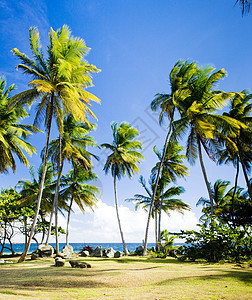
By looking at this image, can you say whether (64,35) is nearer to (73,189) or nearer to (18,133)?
(18,133)

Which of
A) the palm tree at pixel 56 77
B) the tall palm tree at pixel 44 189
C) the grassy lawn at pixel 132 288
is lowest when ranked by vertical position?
the grassy lawn at pixel 132 288

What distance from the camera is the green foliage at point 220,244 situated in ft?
27.1

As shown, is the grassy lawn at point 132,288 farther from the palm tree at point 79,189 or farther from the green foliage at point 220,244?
the palm tree at point 79,189

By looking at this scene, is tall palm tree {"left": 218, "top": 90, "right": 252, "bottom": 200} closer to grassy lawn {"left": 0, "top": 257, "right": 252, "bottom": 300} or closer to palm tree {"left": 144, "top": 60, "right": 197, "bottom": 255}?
palm tree {"left": 144, "top": 60, "right": 197, "bottom": 255}

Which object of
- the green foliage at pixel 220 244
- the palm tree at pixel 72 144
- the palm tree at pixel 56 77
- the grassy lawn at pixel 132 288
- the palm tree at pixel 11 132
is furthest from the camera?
the palm tree at pixel 72 144

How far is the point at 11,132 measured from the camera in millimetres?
15156

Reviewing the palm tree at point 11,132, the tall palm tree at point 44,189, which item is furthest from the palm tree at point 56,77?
the tall palm tree at point 44,189

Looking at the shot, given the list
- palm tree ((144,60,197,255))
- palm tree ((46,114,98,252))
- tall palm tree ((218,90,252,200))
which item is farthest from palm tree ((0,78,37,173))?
tall palm tree ((218,90,252,200))

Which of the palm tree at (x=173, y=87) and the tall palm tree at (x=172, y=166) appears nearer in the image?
the palm tree at (x=173, y=87)

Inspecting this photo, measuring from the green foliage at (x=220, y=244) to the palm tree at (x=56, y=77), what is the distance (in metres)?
7.82

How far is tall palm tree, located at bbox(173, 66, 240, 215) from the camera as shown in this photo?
512 inches

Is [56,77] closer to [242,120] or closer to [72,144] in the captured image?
[72,144]

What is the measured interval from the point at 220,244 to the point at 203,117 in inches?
299

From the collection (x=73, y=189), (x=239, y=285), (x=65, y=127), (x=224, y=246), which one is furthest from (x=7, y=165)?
(x=239, y=285)
